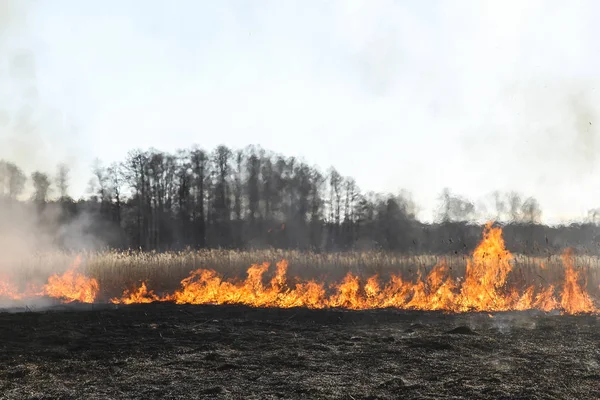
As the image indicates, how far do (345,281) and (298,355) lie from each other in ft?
31.7

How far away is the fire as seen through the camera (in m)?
14.5

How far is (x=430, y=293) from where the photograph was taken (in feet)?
52.4

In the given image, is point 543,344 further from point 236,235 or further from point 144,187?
point 144,187

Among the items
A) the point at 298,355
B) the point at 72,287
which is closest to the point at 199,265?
the point at 72,287

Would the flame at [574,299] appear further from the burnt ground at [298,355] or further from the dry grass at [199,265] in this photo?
the dry grass at [199,265]

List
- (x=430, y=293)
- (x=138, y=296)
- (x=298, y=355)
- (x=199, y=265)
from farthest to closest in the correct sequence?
(x=199, y=265) → (x=138, y=296) → (x=430, y=293) → (x=298, y=355)

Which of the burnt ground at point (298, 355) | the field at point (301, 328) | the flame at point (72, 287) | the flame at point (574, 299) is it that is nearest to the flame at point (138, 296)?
the field at point (301, 328)

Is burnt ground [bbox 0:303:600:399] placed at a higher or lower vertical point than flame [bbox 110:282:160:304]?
lower

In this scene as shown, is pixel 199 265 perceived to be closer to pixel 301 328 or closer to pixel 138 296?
pixel 138 296

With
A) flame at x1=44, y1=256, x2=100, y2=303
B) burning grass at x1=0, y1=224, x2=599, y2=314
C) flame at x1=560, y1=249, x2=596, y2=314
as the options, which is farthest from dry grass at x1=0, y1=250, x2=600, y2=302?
flame at x1=560, y1=249, x2=596, y2=314

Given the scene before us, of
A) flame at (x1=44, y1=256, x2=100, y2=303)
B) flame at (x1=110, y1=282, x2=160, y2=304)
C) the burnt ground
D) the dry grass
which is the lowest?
the burnt ground

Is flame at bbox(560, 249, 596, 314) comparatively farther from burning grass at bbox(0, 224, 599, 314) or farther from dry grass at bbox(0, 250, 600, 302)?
dry grass at bbox(0, 250, 600, 302)

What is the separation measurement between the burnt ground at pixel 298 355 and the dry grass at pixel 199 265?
555 cm

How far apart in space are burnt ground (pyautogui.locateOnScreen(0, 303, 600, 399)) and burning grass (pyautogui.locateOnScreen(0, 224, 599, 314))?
2.25 meters
